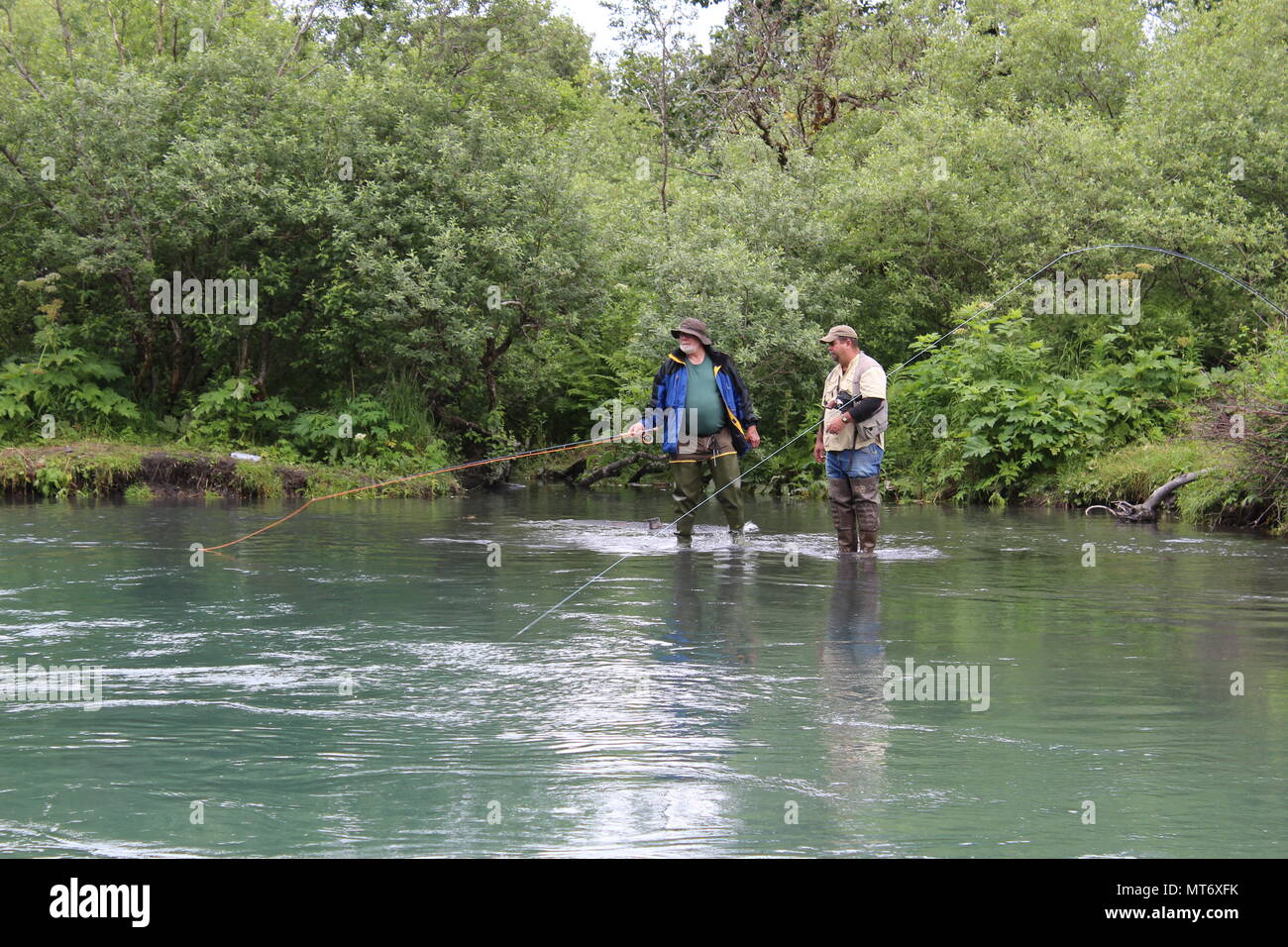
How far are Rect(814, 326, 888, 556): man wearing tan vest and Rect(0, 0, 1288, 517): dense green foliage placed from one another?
922cm

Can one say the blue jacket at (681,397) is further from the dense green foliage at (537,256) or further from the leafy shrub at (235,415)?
the leafy shrub at (235,415)

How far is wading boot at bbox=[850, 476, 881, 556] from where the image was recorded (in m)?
13.2

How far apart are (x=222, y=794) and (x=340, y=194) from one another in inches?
808

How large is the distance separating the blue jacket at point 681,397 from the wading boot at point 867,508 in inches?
58.4

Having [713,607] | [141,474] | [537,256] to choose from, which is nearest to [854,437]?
[713,607]

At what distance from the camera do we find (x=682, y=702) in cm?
659

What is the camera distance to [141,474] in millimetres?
22375

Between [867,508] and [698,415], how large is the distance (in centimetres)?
202

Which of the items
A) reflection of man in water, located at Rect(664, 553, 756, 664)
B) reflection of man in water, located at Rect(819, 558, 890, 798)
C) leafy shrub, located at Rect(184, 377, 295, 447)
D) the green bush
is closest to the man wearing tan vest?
reflection of man in water, located at Rect(664, 553, 756, 664)

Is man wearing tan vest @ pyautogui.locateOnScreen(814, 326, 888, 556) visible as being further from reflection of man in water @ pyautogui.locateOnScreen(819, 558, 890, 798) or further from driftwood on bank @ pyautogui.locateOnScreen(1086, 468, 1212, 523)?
driftwood on bank @ pyautogui.locateOnScreen(1086, 468, 1212, 523)

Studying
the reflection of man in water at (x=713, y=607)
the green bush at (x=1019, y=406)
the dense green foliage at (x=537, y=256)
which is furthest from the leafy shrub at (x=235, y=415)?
the reflection of man in water at (x=713, y=607)

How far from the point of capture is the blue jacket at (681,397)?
1410 cm

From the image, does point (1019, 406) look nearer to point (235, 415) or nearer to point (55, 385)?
point (235, 415)
